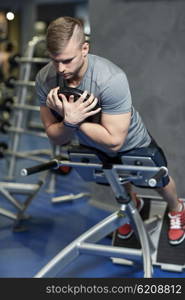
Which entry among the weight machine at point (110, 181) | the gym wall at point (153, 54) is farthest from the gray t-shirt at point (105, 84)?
the gym wall at point (153, 54)

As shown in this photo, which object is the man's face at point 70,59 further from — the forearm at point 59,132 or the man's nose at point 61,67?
the forearm at point 59,132

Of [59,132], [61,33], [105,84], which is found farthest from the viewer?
[59,132]

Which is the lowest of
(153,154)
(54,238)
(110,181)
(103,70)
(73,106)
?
(54,238)

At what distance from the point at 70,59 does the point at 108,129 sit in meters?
0.33

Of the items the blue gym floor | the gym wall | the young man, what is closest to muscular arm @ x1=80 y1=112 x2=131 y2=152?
the young man

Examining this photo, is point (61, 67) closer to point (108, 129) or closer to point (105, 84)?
point (105, 84)

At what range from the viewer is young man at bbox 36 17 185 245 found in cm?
159

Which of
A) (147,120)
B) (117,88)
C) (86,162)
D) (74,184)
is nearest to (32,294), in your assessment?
(86,162)

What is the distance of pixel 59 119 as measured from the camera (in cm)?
192

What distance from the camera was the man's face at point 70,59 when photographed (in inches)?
62.6

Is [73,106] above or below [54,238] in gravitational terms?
above

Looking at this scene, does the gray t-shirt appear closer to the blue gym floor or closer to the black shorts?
the black shorts

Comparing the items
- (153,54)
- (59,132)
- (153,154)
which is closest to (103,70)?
(59,132)

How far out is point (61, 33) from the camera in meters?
1.57
